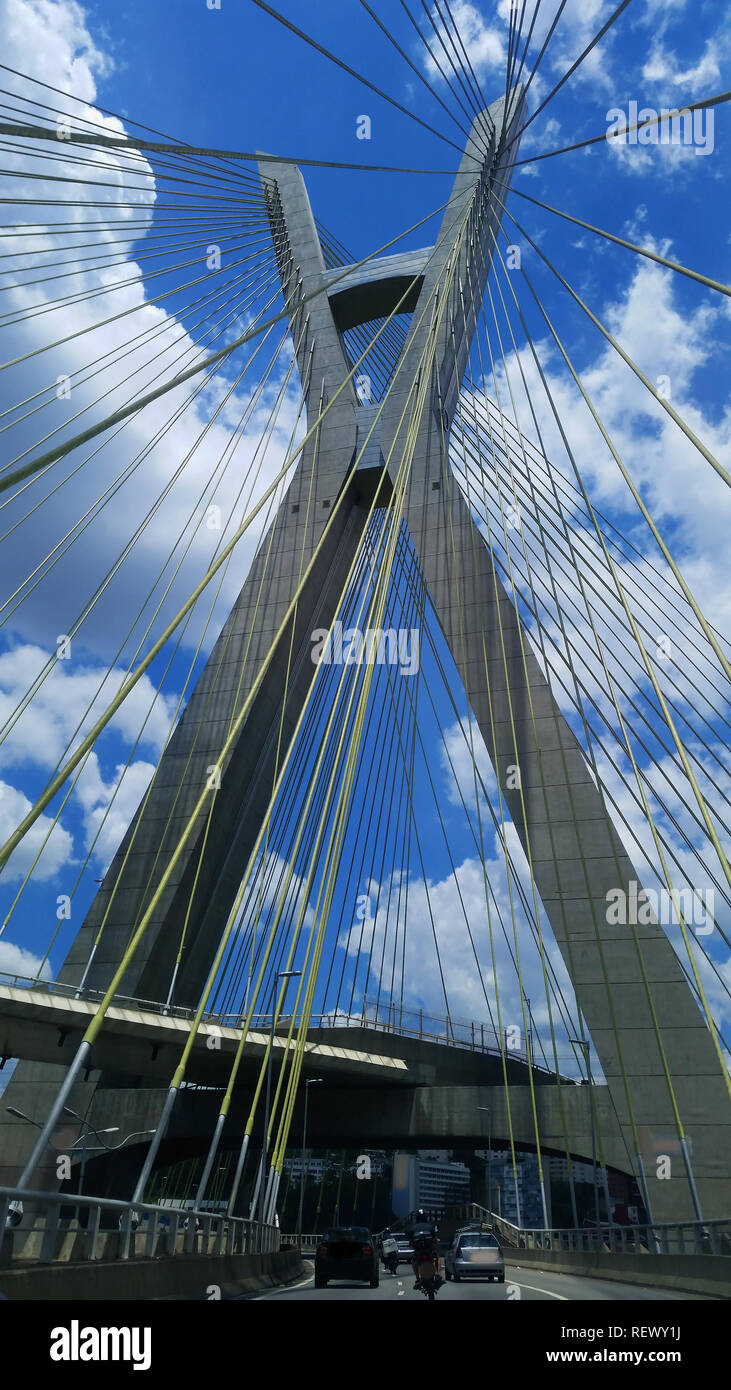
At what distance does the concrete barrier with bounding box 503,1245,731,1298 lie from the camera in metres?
12.0

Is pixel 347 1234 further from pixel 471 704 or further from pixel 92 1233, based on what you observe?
pixel 471 704

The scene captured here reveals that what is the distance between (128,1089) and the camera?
29031mm

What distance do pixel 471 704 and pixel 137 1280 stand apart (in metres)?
17.3

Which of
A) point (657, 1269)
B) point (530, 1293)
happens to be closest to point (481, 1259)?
point (657, 1269)

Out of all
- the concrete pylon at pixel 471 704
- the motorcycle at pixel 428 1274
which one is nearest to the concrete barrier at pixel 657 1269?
the concrete pylon at pixel 471 704

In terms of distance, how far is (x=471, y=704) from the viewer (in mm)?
24656

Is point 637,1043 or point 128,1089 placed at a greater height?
point 637,1043

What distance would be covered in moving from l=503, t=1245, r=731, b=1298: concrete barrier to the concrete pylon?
2.05 meters

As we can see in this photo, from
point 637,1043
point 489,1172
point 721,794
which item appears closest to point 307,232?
point 721,794

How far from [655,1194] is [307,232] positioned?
83.0 ft

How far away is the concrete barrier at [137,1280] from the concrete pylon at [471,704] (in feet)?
32.7

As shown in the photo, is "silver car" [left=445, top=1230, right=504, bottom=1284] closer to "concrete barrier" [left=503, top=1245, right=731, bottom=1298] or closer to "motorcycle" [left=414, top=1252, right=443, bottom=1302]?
"concrete barrier" [left=503, top=1245, right=731, bottom=1298]

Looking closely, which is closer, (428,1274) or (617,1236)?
(428,1274)
